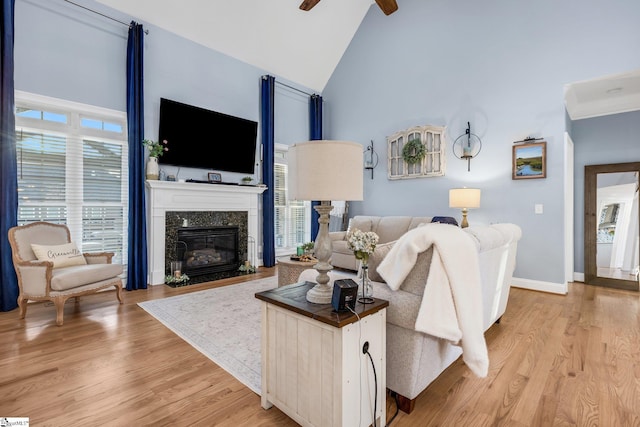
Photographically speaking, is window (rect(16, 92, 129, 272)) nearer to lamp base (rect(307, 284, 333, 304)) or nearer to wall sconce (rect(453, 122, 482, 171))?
lamp base (rect(307, 284, 333, 304))

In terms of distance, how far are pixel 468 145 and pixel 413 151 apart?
875 mm

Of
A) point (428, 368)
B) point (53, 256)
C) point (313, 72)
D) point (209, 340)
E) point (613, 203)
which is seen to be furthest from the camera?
point (313, 72)

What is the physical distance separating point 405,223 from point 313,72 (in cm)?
384

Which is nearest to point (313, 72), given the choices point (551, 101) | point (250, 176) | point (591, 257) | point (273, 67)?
point (273, 67)

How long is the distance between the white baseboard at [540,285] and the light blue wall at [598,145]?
3.45ft

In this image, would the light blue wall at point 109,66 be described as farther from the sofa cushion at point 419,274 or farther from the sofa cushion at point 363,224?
the sofa cushion at point 419,274

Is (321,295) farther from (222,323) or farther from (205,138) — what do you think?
(205,138)

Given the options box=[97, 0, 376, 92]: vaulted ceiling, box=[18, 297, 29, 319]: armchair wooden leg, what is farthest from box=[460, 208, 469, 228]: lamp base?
box=[18, 297, 29, 319]: armchair wooden leg

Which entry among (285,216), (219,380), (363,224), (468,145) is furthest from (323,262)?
(285,216)

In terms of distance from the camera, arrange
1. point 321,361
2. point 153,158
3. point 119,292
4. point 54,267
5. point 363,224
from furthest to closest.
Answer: point 363,224
point 153,158
point 119,292
point 54,267
point 321,361

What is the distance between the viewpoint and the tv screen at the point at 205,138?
445cm

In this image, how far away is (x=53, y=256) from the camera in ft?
10.3

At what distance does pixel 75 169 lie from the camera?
149 inches

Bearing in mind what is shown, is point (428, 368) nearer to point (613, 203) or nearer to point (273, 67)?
point (613, 203)
